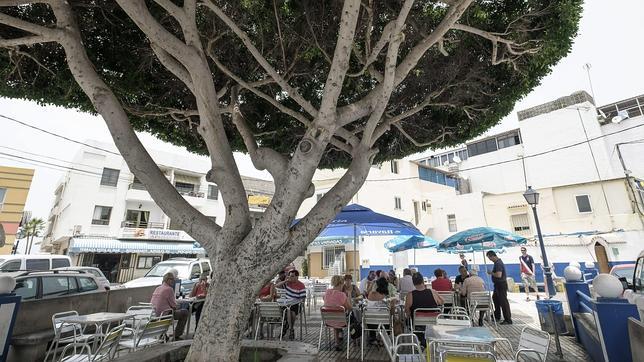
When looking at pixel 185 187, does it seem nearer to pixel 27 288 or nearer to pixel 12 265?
pixel 12 265

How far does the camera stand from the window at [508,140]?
89.4ft

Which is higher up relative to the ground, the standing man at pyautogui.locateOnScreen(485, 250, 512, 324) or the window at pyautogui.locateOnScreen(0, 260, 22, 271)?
the window at pyautogui.locateOnScreen(0, 260, 22, 271)

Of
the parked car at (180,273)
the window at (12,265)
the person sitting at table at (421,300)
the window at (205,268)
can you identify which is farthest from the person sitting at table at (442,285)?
the window at (12,265)

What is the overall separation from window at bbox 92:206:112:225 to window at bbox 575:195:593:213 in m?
35.5

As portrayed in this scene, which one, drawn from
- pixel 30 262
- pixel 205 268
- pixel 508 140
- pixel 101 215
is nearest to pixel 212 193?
pixel 101 215

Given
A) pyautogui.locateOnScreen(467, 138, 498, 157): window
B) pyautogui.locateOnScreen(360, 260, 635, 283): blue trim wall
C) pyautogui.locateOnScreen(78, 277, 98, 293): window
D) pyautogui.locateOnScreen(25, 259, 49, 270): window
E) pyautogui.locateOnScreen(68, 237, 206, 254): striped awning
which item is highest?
pyautogui.locateOnScreen(467, 138, 498, 157): window

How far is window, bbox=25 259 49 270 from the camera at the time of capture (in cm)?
1221

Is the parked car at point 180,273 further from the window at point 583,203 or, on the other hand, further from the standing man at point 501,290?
the window at point 583,203

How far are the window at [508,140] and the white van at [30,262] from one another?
30.7 m

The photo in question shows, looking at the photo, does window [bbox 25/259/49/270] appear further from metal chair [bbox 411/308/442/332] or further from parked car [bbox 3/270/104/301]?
metal chair [bbox 411/308/442/332]

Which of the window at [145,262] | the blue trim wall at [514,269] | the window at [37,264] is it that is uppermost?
the window at [145,262]

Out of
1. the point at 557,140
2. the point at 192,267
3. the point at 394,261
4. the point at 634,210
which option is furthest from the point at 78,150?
the point at 634,210

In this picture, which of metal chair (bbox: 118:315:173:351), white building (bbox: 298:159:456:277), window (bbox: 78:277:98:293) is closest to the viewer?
metal chair (bbox: 118:315:173:351)

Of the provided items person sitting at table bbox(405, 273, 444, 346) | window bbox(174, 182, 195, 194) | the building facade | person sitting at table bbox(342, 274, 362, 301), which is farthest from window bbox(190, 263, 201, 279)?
window bbox(174, 182, 195, 194)
